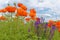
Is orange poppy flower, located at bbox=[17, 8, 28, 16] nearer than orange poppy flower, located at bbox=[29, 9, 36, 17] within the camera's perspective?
Yes

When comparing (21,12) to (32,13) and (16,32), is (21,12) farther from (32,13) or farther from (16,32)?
(16,32)

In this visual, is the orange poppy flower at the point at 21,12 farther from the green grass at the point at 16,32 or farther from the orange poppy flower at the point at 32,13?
the green grass at the point at 16,32

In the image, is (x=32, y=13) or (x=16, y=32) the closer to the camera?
(x=16, y=32)

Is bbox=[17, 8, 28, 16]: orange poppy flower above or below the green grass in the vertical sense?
above

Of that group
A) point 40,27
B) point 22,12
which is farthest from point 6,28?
point 40,27

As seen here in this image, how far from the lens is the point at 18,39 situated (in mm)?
3867

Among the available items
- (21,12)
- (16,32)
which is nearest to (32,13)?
(21,12)

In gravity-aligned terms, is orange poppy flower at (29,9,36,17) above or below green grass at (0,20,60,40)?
above

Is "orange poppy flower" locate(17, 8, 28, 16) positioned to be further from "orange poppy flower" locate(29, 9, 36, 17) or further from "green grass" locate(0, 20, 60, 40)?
"green grass" locate(0, 20, 60, 40)

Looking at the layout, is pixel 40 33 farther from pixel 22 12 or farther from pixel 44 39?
pixel 22 12

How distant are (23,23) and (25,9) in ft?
2.06

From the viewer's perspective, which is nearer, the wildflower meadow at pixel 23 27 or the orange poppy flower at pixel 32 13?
the wildflower meadow at pixel 23 27

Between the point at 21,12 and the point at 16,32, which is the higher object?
the point at 21,12

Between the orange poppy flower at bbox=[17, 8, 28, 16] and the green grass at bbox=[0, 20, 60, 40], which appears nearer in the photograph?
Answer: the green grass at bbox=[0, 20, 60, 40]
